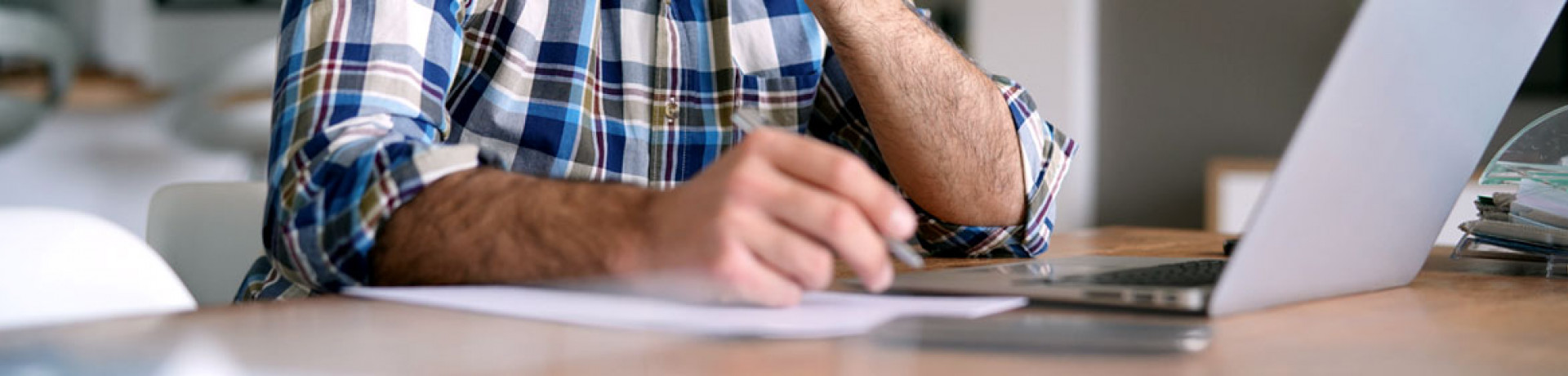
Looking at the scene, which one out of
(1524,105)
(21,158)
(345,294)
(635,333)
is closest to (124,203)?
(21,158)

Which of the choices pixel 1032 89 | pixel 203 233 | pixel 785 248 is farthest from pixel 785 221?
pixel 1032 89

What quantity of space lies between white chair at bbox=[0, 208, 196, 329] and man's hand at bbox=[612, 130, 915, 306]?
388 mm

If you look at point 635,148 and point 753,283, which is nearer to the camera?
point 753,283

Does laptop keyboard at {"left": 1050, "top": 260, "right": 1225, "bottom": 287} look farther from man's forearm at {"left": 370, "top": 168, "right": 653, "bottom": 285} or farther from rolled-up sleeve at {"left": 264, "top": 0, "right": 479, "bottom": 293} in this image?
rolled-up sleeve at {"left": 264, "top": 0, "right": 479, "bottom": 293}

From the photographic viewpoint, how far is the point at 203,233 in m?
1.12

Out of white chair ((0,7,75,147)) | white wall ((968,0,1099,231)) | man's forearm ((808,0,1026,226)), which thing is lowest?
white wall ((968,0,1099,231))

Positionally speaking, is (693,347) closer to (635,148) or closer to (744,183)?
(744,183)

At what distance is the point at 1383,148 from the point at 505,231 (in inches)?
17.1

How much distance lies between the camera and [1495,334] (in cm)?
55

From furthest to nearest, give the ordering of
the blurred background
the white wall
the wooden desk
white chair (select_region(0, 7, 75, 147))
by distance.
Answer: the white wall → the blurred background → white chair (select_region(0, 7, 75, 147)) → the wooden desk

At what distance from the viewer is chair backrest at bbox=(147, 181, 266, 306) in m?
1.12

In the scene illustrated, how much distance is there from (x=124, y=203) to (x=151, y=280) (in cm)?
281

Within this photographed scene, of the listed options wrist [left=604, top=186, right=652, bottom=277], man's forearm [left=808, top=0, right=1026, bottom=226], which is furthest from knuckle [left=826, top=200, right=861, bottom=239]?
man's forearm [left=808, top=0, right=1026, bottom=226]

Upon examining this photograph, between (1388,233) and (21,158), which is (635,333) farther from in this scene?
(21,158)
